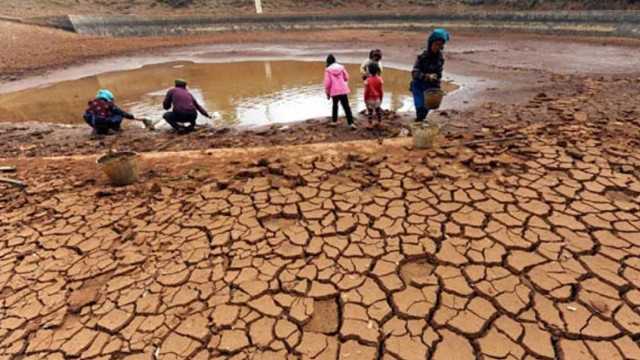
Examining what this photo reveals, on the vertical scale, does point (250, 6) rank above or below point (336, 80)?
above

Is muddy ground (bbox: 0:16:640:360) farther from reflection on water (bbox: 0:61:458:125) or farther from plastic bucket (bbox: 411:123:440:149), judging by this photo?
reflection on water (bbox: 0:61:458:125)

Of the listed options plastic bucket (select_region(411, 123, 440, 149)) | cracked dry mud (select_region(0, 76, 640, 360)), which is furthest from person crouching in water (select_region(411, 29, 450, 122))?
cracked dry mud (select_region(0, 76, 640, 360))

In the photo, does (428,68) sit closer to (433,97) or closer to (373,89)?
(433,97)

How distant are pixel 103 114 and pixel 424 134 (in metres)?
5.62

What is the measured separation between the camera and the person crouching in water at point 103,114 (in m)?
6.24

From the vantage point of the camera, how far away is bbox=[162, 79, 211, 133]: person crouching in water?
20.3 ft

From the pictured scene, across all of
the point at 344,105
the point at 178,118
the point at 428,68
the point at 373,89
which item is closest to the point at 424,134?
the point at 428,68

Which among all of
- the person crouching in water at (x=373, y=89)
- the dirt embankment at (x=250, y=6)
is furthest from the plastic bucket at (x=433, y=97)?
the dirt embankment at (x=250, y=6)

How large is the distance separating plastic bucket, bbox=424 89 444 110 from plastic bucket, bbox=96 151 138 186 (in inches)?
149

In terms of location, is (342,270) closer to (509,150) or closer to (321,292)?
(321,292)

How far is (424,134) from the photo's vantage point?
4.53 m

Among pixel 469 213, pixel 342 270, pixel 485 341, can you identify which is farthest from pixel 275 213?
pixel 485 341

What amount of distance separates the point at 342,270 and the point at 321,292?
0.27 m

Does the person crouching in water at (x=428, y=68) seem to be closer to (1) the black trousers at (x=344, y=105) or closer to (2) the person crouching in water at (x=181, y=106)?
(1) the black trousers at (x=344, y=105)
